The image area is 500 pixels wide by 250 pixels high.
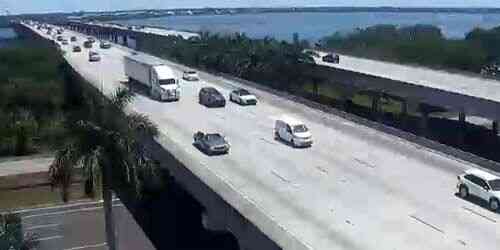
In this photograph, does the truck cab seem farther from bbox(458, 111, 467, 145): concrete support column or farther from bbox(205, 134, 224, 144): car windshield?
bbox(205, 134, 224, 144): car windshield

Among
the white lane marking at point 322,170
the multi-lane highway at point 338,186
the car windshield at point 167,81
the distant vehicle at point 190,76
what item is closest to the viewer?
the multi-lane highway at point 338,186

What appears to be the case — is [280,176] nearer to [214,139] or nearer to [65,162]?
[214,139]

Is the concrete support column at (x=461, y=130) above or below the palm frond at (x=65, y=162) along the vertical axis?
below

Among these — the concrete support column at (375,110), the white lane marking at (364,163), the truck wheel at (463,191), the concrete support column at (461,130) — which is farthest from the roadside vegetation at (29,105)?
the concrete support column at (461,130)

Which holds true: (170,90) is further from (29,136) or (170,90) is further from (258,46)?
(258,46)

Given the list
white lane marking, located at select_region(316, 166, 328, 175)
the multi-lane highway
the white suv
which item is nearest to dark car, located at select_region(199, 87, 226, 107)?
the multi-lane highway

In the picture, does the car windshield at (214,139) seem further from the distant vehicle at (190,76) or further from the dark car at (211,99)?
the distant vehicle at (190,76)

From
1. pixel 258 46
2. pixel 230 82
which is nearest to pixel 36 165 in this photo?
pixel 230 82
